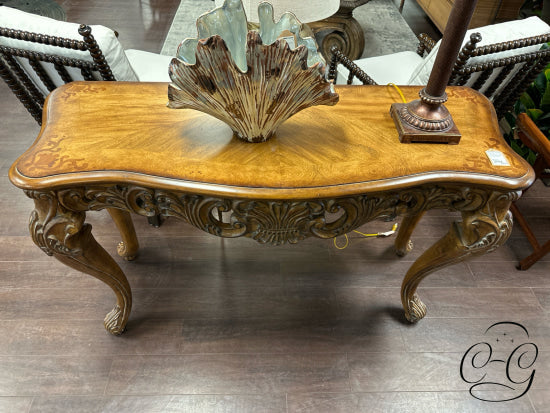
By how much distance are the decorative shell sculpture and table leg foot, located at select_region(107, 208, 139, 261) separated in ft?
2.40

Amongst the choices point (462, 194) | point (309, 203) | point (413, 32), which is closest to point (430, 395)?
point (462, 194)

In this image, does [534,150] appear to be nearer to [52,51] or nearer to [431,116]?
[431,116]

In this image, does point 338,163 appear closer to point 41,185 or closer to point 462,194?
point 462,194

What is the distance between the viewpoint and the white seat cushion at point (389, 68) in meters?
2.04

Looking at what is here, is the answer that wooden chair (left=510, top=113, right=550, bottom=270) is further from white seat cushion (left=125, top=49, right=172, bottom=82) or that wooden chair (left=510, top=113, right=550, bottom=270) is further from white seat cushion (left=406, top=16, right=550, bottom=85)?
white seat cushion (left=125, top=49, right=172, bottom=82)

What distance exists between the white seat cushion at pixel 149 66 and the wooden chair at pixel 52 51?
19.6 inches

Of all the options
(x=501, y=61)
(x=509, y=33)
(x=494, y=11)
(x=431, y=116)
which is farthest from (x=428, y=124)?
(x=494, y=11)

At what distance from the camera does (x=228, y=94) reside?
2.95ft

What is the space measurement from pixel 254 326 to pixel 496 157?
3.37 ft

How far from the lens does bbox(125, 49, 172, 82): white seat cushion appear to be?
6.52ft

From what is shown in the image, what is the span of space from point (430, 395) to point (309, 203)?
91 centimetres

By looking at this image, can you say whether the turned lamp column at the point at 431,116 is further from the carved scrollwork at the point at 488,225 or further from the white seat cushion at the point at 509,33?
the white seat cushion at the point at 509,33

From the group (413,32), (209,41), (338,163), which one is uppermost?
(209,41)

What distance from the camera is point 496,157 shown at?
3.29ft
